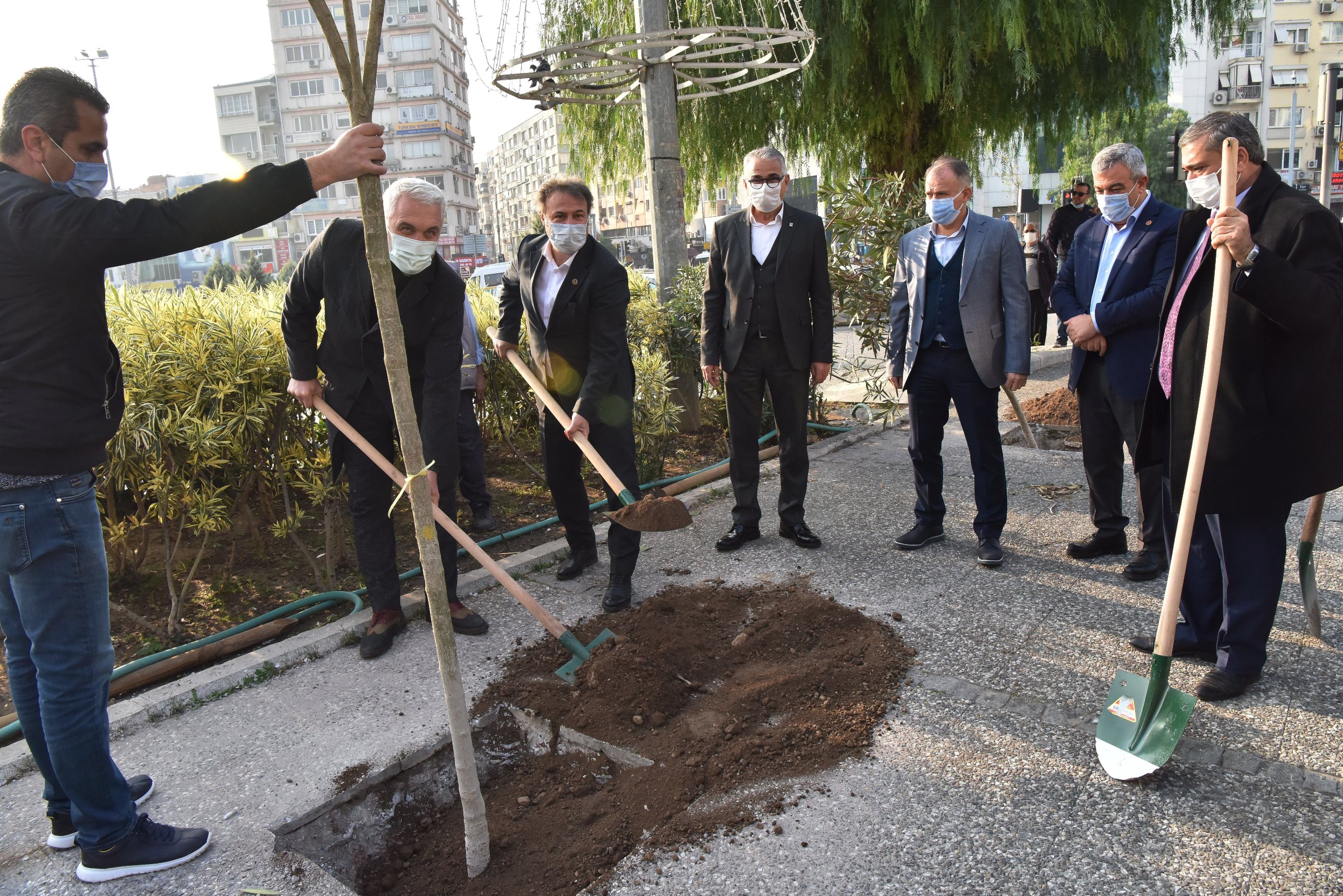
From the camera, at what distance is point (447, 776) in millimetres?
3064

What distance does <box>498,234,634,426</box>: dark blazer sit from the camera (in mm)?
4355

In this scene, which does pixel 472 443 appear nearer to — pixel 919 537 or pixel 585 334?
pixel 585 334

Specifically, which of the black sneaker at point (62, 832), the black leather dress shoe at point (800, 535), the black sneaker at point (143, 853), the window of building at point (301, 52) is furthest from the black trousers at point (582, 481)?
the window of building at point (301, 52)

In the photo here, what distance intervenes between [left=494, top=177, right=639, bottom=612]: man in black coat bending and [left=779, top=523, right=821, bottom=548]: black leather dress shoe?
106 cm

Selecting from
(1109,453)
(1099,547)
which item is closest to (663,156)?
(1109,453)

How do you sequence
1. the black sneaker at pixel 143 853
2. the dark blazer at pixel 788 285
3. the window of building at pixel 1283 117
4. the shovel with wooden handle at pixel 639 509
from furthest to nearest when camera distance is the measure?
the window of building at pixel 1283 117
the dark blazer at pixel 788 285
the shovel with wooden handle at pixel 639 509
the black sneaker at pixel 143 853

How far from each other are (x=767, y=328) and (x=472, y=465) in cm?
212

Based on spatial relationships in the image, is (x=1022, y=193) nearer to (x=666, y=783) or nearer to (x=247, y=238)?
(x=666, y=783)

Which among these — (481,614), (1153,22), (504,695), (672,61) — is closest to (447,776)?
(504,695)

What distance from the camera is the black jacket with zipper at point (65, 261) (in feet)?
7.13

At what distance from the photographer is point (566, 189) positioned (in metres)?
4.26

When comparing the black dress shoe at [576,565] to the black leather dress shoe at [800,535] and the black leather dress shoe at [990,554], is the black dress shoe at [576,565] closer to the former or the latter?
the black leather dress shoe at [800,535]

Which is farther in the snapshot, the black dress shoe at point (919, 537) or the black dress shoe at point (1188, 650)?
the black dress shoe at point (919, 537)

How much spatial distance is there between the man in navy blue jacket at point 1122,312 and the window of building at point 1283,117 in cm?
6431
